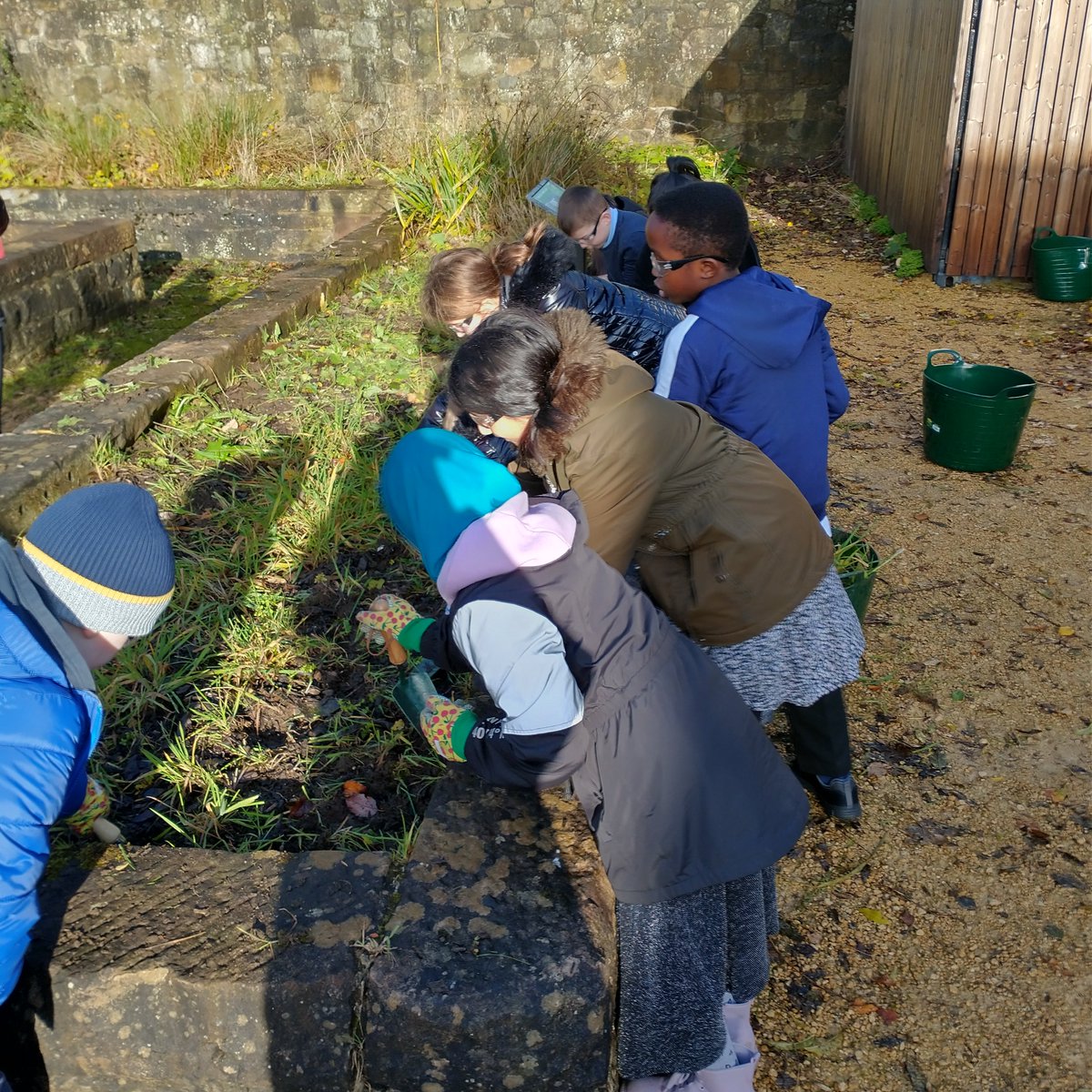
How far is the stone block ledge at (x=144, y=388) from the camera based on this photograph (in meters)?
3.56

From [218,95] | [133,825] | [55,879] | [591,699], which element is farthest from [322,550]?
[218,95]

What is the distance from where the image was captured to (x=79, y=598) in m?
1.73

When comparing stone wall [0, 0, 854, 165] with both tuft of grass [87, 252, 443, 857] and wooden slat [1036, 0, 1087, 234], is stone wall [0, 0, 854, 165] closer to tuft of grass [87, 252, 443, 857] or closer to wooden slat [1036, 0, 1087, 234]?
wooden slat [1036, 0, 1087, 234]

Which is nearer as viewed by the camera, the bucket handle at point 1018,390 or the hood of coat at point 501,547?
the hood of coat at point 501,547

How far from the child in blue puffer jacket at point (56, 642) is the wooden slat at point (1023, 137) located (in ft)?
25.0

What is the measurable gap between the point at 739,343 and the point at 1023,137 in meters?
6.20

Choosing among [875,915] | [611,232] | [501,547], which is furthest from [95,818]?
[611,232]

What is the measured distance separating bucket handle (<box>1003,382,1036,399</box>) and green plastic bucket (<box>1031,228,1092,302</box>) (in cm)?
310

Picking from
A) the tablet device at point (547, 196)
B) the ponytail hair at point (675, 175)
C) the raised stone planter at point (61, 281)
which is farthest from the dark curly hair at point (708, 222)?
the raised stone planter at point (61, 281)

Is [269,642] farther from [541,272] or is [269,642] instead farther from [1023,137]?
[1023,137]

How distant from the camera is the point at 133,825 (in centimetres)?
250

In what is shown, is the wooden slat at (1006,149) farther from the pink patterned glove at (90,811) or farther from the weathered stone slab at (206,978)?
the pink patterned glove at (90,811)

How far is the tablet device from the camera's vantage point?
16.5 ft

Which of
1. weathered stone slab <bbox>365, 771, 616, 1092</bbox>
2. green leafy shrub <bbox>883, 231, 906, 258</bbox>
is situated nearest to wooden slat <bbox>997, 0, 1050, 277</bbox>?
green leafy shrub <bbox>883, 231, 906, 258</bbox>
